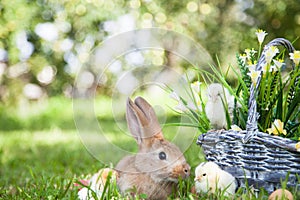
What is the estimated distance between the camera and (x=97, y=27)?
520 centimetres

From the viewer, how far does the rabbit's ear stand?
54.0 inches

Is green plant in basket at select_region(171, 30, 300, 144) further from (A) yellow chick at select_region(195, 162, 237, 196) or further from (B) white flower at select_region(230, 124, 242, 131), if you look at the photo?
(A) yellow chick at select_region(195, 162, 237, 196)

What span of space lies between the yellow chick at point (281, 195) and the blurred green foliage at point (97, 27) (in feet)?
12.3

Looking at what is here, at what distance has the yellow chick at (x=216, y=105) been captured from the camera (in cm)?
149

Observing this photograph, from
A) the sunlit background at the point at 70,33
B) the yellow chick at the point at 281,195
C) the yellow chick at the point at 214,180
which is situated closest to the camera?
the yellow chick at the point at 281,195

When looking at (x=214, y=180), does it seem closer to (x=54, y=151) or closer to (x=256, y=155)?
(x=256, y=155)

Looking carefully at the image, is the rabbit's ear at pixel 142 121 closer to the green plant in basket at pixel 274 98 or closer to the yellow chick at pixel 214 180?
the yellow chick at pixel 214 180

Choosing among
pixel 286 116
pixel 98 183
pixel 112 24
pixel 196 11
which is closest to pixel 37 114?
pixel 112 24

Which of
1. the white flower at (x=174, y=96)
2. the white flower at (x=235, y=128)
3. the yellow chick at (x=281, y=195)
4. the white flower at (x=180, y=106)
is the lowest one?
the yellow chick at (x=281, y=195)

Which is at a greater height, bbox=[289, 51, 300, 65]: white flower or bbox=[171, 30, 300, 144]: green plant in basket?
bbox=[289, 51, 300, 65]: white flower

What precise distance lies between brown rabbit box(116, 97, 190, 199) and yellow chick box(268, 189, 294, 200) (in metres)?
0.27

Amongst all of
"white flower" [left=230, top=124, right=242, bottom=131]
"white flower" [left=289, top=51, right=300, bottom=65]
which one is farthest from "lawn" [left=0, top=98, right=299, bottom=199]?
"white flower" [left=289, top=51, right=300, bottom=65]

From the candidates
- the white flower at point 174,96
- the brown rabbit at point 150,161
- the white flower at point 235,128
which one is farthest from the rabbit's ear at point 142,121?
the white flower at point 235,128

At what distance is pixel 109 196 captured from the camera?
129 centimetres
